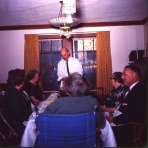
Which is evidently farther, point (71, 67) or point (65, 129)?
point (71, 67)

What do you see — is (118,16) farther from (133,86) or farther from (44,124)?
(44,124)

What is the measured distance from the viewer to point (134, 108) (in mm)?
2684

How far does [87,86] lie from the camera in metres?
2.32

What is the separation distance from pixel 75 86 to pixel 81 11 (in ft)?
11.6

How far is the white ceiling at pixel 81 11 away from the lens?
4.98m

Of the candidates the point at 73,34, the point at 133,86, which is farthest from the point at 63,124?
the point at 73,34

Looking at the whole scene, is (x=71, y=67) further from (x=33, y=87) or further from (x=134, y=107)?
(x=134, y=107)

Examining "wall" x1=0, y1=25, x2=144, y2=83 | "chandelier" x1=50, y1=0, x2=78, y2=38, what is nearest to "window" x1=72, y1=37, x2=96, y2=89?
"wall" x1=0, y1=25, x2=144, y2=83

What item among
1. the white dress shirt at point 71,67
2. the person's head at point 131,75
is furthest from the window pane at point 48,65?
the person's head at point 131,75

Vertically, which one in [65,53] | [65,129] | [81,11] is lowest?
[65,129]

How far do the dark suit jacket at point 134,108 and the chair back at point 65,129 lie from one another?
660 mm

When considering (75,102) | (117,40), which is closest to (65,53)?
(117,40)

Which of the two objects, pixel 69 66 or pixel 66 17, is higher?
pixel 66 17

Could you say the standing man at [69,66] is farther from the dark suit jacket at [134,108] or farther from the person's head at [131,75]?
the dark suit jacket at [134,108]
